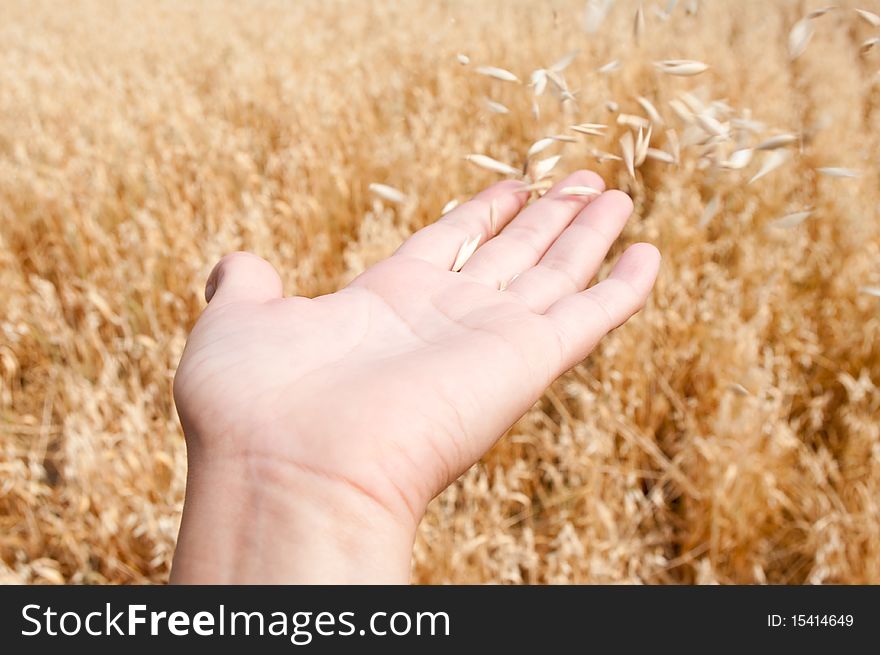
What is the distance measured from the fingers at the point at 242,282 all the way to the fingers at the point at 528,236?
41 centimetres

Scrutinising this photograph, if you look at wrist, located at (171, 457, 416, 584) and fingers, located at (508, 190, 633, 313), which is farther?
fingers, located at (508, 190, 633, 313)

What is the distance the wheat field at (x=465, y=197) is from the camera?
5.75 feet

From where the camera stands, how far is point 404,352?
1.28 meters

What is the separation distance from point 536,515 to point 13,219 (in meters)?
2.12

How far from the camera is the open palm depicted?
1083mm

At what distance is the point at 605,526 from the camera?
1711 millimetres

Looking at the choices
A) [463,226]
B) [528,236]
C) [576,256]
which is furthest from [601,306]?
[463,226]

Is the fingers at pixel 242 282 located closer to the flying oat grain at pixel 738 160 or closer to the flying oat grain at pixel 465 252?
the flying oat grain at pixel 465 252

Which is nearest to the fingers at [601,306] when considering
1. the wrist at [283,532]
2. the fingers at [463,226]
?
the fingers at [463,226]

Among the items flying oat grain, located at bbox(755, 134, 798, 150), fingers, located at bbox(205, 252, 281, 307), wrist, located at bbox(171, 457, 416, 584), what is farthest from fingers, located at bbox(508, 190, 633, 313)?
wrist, located at bbox(171, 457, 416, 584)

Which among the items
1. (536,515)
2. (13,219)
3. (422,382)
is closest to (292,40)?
(13,219)

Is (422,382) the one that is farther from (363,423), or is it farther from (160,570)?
(160,570)

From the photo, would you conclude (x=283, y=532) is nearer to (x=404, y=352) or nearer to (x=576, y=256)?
(x=404, y=352)

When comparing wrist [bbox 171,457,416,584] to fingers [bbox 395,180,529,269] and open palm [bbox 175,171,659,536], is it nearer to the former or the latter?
open palm [bbox 175,171,659,536]
